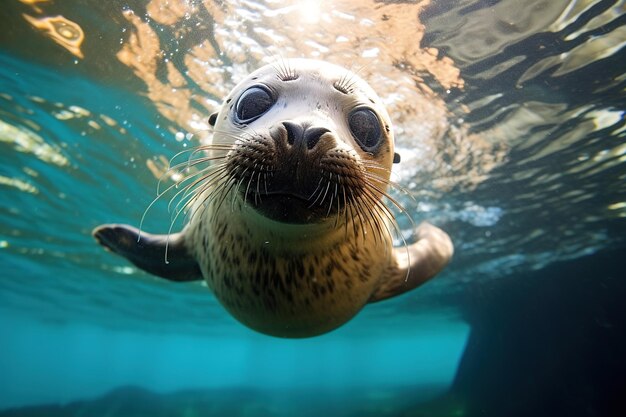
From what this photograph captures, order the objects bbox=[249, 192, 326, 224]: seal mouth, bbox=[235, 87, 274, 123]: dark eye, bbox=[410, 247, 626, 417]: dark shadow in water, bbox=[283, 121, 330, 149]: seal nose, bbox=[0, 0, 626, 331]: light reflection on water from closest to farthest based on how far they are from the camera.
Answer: bbox=[283, 121, 330, 149]: seal nose → bbox=[249, 192, 326, 224]: seal mouth → bbox=[235, 87, 274, 123]: dark eye → bbox=[0, 0, 626, 331]: light reflection on water → bbox=[410, 247, 626, 417]: dark shadow in water

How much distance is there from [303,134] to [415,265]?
7.89 ft

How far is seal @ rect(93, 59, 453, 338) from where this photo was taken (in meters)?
1.69

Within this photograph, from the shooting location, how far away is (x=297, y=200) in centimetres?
173

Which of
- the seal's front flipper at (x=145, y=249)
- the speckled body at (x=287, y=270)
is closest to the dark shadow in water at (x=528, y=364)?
the speckled body at (x=287, y=270)

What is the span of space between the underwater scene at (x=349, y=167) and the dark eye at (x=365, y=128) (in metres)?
0.02

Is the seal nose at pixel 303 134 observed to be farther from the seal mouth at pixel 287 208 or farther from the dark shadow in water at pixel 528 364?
the dark shadow in water at pixel 528 364

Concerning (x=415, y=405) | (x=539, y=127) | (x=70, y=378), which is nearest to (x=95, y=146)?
(x=539, y=127)

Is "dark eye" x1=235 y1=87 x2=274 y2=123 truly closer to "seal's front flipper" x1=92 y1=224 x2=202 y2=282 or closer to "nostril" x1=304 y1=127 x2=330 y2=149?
"nostril" x1=304 y1=127 x2=330 y2=149

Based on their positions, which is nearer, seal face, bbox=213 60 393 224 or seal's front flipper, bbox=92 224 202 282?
seal face, bbox=213 60 393 224

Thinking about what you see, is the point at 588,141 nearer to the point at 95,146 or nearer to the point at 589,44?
the point at 589,44

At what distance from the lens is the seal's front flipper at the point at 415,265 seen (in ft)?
11.0

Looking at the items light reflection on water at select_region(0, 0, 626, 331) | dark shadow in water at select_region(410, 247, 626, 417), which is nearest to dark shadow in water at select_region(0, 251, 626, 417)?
dark shadow in water at select_region(410, 247, 626, 417)

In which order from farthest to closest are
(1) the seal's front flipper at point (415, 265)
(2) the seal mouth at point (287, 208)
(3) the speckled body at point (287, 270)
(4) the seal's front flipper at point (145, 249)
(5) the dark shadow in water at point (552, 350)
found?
(5) the dark shadow in water at point (552, 350) → (4) the seal's front flipper at point (145, 249) → (1) the seal's front flipper at point (415, 265) → (3) the speckled body at point (287, 270) → (2) the seal mouth at point (287, 208)

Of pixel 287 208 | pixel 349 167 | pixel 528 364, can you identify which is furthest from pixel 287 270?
pixel 528 364
